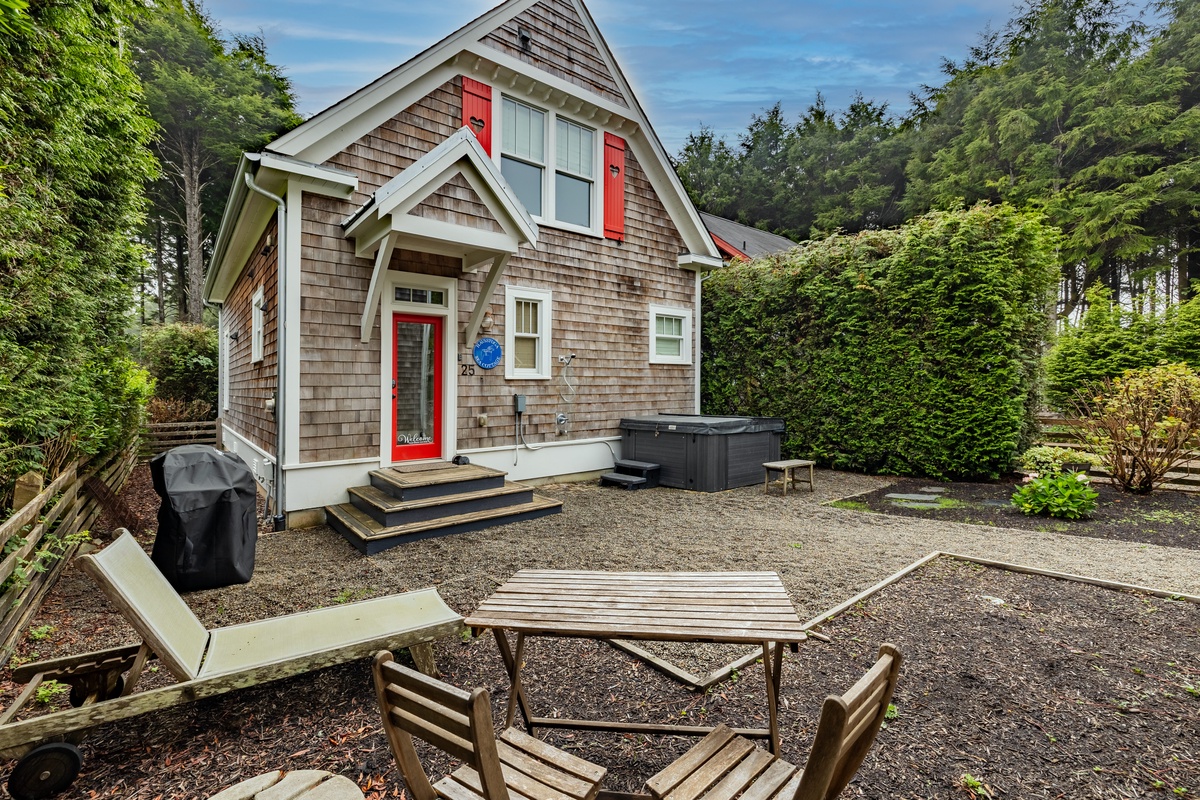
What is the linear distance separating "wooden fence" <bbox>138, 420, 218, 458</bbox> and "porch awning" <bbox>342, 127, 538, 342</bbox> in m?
8.79

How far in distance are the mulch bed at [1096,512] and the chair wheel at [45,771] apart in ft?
23.7

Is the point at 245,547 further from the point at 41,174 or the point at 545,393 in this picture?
the point at 545,393

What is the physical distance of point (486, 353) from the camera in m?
7.70

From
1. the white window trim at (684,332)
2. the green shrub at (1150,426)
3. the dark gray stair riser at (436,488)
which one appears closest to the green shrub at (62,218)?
the dark gray stair riser at (436,488)

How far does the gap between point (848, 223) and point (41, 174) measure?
1193 inches

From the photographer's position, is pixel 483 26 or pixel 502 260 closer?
pixel 502 260

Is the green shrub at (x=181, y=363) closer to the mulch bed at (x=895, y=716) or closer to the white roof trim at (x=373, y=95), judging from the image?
the white roof trim at (x=373, y=95)

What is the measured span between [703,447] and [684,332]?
3.11 meters

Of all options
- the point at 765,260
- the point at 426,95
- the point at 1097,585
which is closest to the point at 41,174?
the point at 426,95

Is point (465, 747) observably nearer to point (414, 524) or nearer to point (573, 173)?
point (414, 524)

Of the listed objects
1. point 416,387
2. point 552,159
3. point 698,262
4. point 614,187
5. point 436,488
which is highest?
point 552,159

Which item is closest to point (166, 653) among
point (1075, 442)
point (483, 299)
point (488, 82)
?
point (483, 299)

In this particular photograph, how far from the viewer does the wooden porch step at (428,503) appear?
5.62 meters

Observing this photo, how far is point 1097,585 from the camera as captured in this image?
402 centimetres
